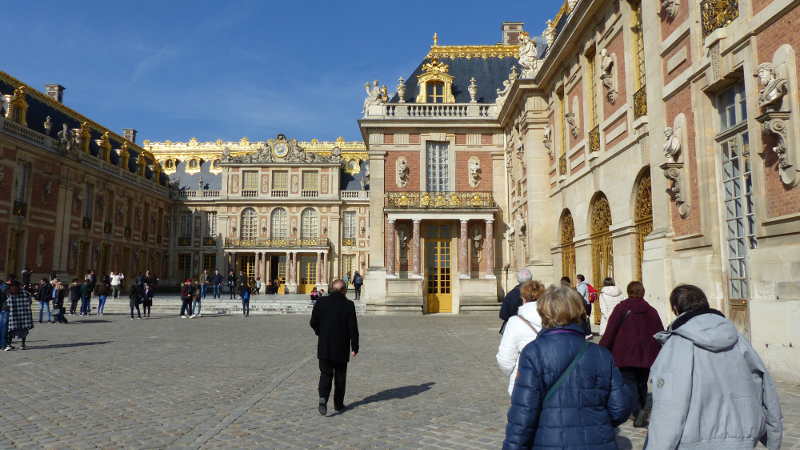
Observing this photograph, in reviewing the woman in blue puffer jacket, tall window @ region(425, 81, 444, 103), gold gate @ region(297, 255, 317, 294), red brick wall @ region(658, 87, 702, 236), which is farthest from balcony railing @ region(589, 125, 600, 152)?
gold gate @ region(297, 255, 317, 294)

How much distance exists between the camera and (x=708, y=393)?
270 centimetres

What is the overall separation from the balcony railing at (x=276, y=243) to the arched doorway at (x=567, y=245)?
3030 centimetres

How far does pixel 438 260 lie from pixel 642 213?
12.2 m

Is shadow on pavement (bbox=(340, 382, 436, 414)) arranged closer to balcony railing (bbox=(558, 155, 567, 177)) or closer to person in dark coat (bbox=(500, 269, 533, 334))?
person in dark coat (bbox=(500, 269, 533, 334))

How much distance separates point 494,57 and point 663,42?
1674 centimetres

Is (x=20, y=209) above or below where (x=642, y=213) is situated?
above

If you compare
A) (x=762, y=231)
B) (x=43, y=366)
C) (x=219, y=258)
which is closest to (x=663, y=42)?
(x=762, y=231)

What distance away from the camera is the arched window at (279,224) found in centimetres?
4594

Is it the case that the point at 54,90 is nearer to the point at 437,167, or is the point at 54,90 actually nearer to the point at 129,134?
the point at 129,134

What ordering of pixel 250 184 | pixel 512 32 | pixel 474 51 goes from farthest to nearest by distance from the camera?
pixel 250 184
pixel 512 32
pixel 474 51

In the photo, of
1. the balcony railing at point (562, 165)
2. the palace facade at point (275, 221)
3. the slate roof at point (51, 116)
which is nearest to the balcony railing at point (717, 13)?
the balcony railing at point (562, 165)

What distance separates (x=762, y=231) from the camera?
7.54 meters

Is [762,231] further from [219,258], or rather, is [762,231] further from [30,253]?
[219,258]

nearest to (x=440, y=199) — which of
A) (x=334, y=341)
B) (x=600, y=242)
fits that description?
(x=600, y=242)
